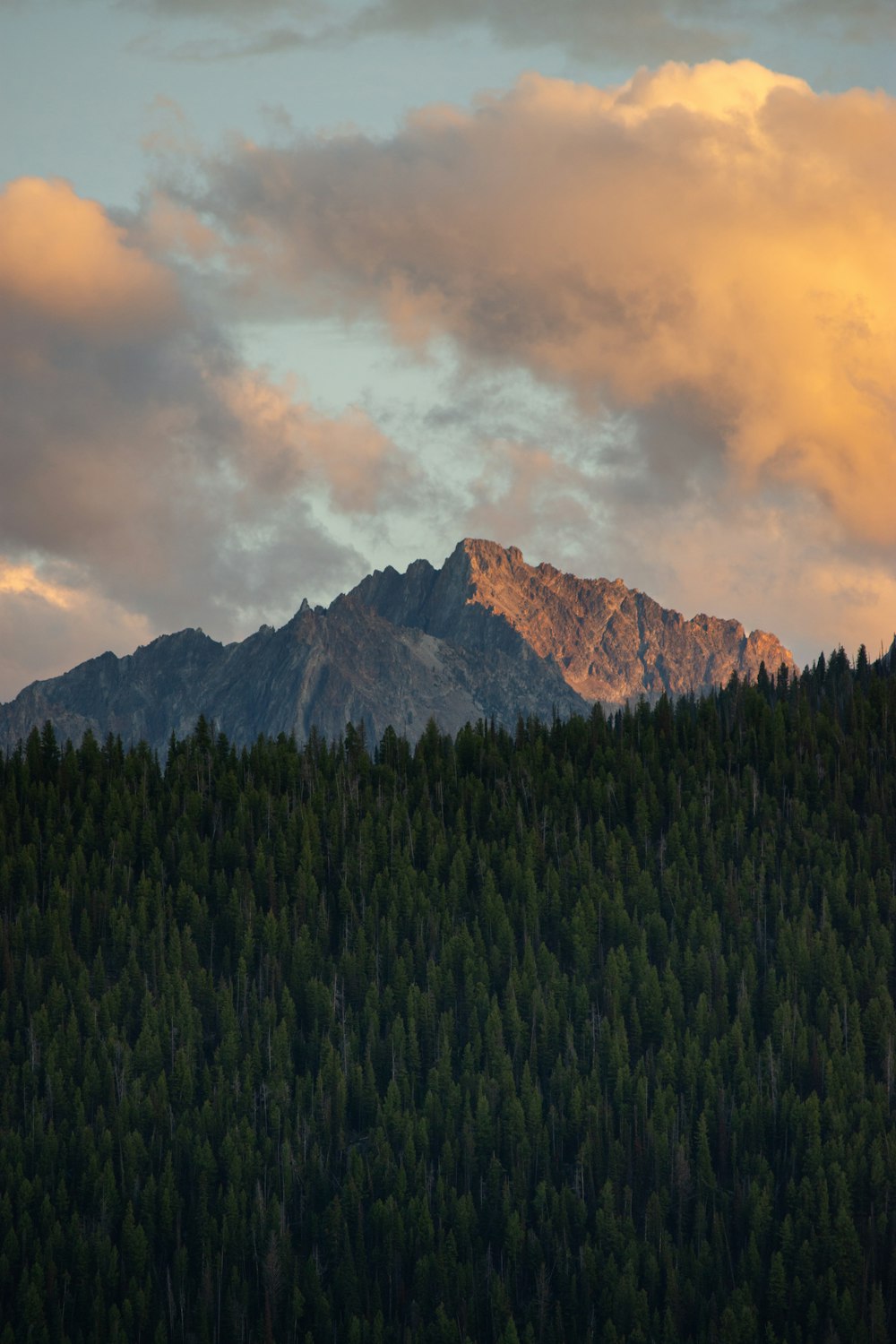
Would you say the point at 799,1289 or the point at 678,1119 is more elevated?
the point at 678,1119

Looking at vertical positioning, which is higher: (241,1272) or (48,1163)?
(48,1163)

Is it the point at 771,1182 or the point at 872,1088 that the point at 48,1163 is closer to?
the point at 771,1182

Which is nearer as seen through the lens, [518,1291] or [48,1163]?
[518,1291]

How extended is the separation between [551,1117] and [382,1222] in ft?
97.1

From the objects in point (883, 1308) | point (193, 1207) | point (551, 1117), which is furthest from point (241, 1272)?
point (883, 1308)

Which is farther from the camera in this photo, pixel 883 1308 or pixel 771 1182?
pixel 771 1182

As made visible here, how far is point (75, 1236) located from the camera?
174125 millimetres

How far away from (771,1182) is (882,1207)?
45.5 feet

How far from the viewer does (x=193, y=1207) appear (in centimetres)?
18638

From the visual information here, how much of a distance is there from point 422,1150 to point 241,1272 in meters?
29.0

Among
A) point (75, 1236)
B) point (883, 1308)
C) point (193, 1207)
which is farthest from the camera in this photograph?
point (193, 1207)

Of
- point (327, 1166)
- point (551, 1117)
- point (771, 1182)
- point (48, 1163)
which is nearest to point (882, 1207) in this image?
point (771, 1182)

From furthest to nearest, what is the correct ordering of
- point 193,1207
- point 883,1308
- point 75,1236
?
point 193,1207 → point 75,1236 → point 883,1308

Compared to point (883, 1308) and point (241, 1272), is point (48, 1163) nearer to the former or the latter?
point (241, 1272)
